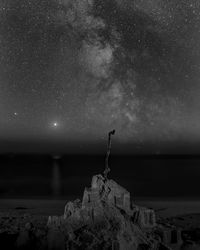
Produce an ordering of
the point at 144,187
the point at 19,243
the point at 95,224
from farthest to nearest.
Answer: the point at 144,187, the point at 95,224, the point at 19,243

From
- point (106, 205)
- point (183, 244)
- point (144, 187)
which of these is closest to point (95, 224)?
point (106, 205)

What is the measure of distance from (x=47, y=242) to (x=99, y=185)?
4.22m

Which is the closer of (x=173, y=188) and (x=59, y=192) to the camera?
(x=59, y=192)

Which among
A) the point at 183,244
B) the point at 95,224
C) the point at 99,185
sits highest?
the point at 99,185

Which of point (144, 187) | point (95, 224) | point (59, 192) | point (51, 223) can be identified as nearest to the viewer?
point (95, 224)

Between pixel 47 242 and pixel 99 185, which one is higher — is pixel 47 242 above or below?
below

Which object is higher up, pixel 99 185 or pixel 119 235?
pixel 99 185

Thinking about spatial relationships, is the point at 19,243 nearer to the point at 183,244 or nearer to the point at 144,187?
the point at 183,244

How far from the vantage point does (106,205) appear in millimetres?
14625

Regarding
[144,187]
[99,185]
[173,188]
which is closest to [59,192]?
[144,187]

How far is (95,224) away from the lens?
13820 millimetres

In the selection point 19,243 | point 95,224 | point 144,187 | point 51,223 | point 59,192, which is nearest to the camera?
point 19,243

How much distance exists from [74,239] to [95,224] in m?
1.51

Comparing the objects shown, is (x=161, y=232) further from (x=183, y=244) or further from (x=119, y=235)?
(x=119, y=235)
